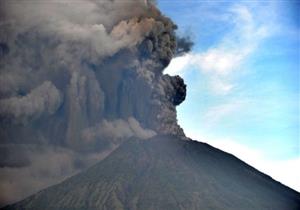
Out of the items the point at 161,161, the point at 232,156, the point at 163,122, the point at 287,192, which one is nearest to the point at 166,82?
the point at 163,122

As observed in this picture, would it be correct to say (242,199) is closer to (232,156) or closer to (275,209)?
(275,209)

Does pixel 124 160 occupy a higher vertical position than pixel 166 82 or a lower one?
lower

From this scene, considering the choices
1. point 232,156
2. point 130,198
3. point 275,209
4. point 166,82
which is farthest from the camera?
point 232,156

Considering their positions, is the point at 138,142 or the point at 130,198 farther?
the point at 138,142

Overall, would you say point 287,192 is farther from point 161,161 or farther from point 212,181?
point 161,161

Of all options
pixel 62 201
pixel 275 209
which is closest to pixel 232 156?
pixel 275 209

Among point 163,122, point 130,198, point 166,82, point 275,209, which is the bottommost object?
point 130,198

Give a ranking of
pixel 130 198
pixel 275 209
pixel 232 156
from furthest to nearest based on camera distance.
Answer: pixel 232 156, pixel 130 198, pixel 275 209
